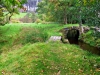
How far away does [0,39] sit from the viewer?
2220cm

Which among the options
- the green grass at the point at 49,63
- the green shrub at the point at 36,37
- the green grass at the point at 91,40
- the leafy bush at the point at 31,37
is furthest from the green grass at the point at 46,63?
the leafy bush at the point at 31,37

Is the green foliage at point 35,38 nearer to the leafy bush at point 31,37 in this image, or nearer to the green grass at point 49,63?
the leafy bush at point 31,37

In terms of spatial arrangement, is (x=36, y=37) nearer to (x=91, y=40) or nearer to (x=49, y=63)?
(x=91, y=40)

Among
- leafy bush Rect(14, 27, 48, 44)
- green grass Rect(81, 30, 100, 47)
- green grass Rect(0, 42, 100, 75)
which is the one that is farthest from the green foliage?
green grass Rect(0, 42, 100, 75)

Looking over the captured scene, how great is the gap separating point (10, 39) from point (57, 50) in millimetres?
8105

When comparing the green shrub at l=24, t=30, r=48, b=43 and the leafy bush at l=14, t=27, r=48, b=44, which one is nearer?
the green shrub at l=24, t=30, r=48, b=43

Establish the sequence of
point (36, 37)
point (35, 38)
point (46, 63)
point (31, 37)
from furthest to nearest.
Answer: point (31, 37) → point (36, 37) → point (35, 38) → point (46, 63)

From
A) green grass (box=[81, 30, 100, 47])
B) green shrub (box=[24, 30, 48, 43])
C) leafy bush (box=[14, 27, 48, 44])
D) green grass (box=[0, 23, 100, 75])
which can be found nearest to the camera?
green grass (box=[0, 23, 100, 75])

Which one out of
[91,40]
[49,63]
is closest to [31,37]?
[91,40]

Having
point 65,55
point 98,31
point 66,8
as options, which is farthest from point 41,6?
point 98,31

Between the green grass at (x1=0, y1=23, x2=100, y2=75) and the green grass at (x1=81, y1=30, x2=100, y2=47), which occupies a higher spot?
the green grass at (x1=81, y1=30, x2=100, y2=47)

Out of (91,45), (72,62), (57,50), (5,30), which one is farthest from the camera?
(5,30)

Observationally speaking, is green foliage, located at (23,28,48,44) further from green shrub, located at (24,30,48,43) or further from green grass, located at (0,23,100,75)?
green grass, located at (0,23,100,75)

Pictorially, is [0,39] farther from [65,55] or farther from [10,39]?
[65,55]
